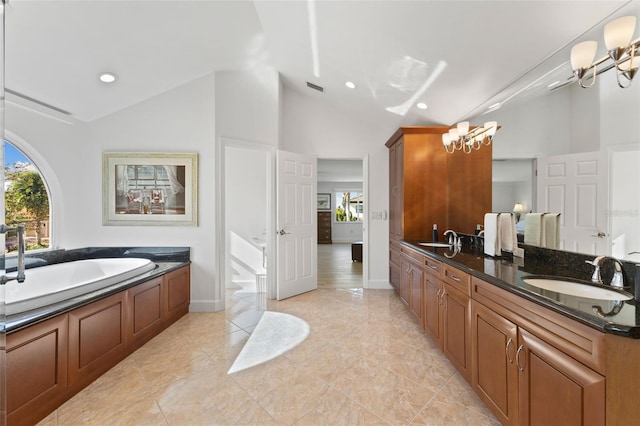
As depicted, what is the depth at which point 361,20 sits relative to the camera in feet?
7.13

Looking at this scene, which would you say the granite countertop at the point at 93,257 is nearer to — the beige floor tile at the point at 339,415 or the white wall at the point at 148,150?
the white wall at the point at 148,150

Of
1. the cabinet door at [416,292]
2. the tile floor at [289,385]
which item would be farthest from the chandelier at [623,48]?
the tile floor at [289,385]

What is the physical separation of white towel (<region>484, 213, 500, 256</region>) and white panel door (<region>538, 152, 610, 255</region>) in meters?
0.33

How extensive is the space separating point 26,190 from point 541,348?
14.6ft

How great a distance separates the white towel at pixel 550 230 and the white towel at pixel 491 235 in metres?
0.31

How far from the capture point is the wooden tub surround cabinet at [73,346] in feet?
4.66

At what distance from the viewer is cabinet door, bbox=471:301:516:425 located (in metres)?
1.27

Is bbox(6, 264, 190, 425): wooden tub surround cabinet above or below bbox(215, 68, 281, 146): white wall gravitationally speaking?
below

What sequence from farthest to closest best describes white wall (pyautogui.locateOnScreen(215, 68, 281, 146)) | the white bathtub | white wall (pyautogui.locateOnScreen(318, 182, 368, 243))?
white wall (pyautogui.locateOnScreen(318, 182, 368, 243)), white wall (pyautogui.locateOnScreen(215, 68, 281, 146)), the white bathtub

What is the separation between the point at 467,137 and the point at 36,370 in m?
3.95

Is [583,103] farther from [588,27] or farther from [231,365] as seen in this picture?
[231,365]

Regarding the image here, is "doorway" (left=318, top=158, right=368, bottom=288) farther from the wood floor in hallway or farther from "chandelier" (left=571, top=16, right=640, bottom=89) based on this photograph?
"chandelier" (left=571, top=16, right=640, bottom=89)

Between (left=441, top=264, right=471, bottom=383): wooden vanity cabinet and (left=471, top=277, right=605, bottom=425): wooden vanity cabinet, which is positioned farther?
(left=441, top=264, right=471, bottom=383): wooden vanity cabinet

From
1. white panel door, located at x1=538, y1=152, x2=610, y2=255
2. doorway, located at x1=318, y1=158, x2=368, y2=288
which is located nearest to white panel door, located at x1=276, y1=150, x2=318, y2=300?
white panel door, located at x1=538, y1=152, x2=610, y2=255
